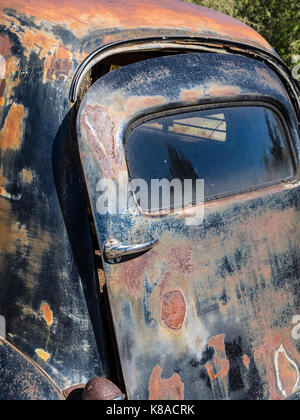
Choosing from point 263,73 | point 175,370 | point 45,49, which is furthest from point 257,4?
point 175,370

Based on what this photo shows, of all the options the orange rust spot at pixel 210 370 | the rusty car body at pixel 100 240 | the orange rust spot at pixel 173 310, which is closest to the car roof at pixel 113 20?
the rusty car body at pixel 100 240

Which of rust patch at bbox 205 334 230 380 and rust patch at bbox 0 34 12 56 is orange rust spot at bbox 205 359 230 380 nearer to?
rust patch at bbox 205 334 230 380

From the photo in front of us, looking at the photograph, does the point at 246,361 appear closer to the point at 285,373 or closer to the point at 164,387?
the point at 285,373

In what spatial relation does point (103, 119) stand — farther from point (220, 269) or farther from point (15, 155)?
point (220, 269)

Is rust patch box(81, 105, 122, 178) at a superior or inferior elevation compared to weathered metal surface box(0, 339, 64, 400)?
superior

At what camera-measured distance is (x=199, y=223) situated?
1.57 metres

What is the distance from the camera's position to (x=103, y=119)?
56.0 inches

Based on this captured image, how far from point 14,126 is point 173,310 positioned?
32.2 inches

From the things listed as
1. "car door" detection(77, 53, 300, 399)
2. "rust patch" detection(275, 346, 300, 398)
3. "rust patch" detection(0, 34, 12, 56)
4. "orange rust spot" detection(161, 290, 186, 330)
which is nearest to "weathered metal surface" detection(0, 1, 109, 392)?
"rust patch" detection(0, 34, 12, 56)

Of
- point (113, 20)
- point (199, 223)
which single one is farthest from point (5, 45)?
point (199, 223)

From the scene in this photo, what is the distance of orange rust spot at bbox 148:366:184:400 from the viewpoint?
146 centimetres
